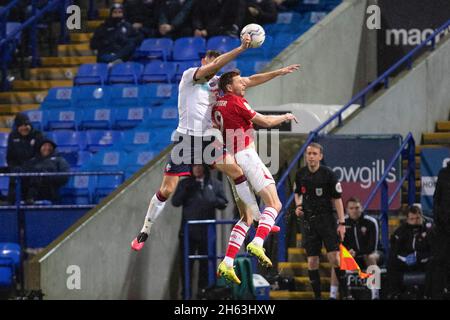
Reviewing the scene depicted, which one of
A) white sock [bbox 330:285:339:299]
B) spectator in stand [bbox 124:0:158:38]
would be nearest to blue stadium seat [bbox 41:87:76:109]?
spectator in stand [bbox 124:0:158:38]

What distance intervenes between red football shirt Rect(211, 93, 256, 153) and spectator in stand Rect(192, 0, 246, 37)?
19.6 feet

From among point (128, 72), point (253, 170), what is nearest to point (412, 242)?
point (253, 170)

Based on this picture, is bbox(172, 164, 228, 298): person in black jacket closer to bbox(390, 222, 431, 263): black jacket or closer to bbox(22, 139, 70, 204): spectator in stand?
bbox(22, 139, 70, 204): spectator in stand

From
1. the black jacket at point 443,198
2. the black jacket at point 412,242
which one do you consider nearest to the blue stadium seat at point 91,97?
the black jacket at point 412,242

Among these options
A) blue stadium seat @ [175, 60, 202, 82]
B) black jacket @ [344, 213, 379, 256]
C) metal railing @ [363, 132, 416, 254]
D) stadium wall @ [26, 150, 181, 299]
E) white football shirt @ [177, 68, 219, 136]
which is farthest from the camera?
blue stadium seat @ [175, 60, 202, 82]

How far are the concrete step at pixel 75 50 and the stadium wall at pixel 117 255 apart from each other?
9.93 feet

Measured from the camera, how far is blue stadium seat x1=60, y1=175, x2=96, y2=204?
20.4 metres

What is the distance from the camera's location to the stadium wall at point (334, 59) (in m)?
20.3

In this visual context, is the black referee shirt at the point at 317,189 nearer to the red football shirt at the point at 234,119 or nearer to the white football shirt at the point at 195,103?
the red football shirt at the point at 234,119

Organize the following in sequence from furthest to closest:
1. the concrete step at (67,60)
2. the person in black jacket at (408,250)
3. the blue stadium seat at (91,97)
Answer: the concrete step at (67,60)
the blue stadium seat at (91,97)
the person in black jacket at (408,250)

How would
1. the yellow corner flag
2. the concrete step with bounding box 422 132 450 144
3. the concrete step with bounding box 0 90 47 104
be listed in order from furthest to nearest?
the concrete step with bounding box 0 90 47 104 < the concrete step with bounding box 422 132 450 144 < the yellow corner flag

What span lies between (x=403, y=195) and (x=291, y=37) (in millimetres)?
2518

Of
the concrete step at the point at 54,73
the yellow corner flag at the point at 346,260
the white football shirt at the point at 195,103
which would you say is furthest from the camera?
the concrete step at the point at 54,73

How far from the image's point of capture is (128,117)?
67.7ft
